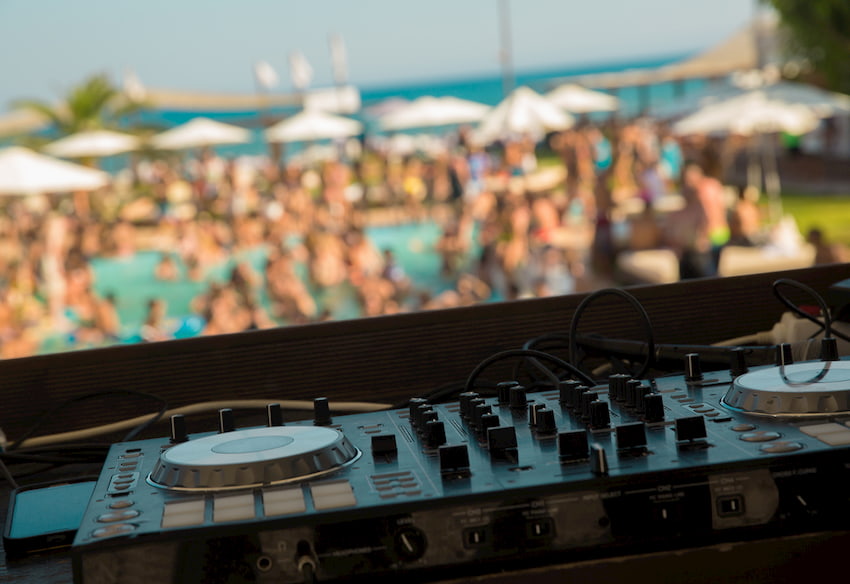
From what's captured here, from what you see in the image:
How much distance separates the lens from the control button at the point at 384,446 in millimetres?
896

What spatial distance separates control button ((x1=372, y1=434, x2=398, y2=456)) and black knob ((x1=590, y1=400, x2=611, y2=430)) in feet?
0.57

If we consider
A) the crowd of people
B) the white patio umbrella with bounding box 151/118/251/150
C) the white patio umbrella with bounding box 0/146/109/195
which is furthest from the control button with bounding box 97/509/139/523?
the white patio umbrella with bounding box 151/118/251/150

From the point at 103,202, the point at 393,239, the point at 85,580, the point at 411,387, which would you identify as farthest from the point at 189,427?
the point at 103,202

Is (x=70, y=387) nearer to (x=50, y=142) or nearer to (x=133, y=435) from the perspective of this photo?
(x=133, y=435)

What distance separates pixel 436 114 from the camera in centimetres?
1956

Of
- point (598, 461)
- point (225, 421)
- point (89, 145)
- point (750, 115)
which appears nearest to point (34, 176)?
point (89, 145)

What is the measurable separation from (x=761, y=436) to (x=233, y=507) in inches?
16.6

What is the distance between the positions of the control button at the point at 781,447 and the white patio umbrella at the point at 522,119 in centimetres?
1451

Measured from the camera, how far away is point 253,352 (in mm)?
1420

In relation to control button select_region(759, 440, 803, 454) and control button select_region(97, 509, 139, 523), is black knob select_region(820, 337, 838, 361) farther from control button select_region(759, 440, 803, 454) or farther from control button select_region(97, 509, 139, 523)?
control button select_region(97, 509, 139, 523)

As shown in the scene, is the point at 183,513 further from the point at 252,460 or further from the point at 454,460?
the point at 454,460

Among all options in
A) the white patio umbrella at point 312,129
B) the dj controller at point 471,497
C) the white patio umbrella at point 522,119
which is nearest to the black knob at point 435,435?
the dj controller at point 471,497

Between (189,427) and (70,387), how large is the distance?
0.17 meters

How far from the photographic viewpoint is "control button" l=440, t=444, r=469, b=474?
82 centimetres
